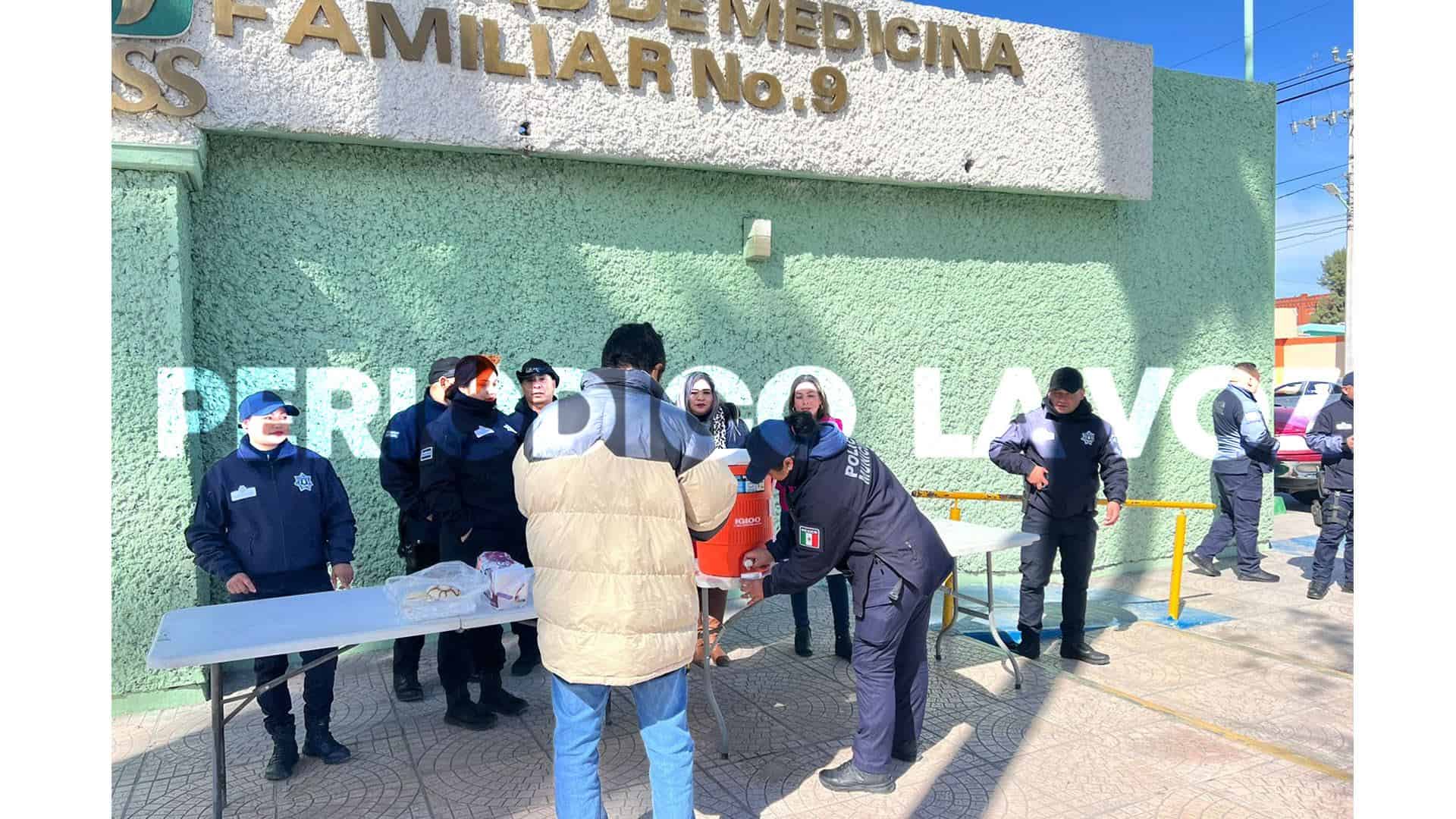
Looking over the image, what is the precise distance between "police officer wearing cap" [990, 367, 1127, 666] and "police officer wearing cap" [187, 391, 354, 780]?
3.65 meters

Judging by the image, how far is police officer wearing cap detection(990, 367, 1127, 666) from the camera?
5086 mm

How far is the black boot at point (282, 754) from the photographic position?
146 inches

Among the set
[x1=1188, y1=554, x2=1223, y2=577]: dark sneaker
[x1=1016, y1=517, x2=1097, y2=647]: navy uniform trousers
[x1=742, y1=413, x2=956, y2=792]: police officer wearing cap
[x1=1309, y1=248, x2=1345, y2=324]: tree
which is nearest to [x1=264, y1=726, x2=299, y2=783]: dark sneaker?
[x1=742, y1=413, x2=956, y2=792]: police officer wearing cap

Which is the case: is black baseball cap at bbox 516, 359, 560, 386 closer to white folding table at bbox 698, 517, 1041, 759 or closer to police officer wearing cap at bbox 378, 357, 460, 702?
police officer wearing cap at bbox 378, 357, 460, 702

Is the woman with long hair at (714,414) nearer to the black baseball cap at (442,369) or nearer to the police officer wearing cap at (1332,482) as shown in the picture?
the black baseball cap at (442,369)

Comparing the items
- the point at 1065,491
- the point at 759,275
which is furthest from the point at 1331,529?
the point at 759,275

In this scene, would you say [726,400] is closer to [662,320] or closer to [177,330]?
[662,320]

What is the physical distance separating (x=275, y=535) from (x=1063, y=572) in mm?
4130

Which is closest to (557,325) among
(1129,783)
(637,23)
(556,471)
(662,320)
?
(662,320)

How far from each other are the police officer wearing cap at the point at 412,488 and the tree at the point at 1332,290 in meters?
43.9

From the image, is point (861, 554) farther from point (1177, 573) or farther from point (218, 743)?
point (1177, 573)

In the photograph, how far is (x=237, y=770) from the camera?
3.84 m

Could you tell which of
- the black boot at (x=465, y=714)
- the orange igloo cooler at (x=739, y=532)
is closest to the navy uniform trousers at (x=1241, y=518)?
the orange igloo cooler at (x=739, y=532)

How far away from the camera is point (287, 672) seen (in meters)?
3.71
